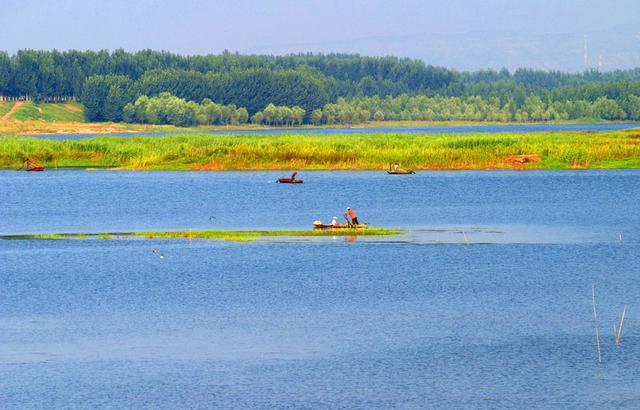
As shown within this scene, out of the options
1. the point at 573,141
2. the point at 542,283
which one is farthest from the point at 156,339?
the point at 573,141

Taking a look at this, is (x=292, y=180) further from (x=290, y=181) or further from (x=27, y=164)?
(x=27, y=164)

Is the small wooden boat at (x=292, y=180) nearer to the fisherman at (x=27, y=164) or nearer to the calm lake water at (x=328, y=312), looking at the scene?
the calm lake water at (x=328, y=312)

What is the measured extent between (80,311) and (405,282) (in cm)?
1419

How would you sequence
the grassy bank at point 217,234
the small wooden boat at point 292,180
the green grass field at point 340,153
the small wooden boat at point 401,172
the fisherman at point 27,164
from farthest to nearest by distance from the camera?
1. the fisherman at point 27,164
2. the green grass field at point 340,153
3. the small wooden boat at point 401,172
4. the small wooden boat at point 292,180
5. the grassy bank at point 217,234

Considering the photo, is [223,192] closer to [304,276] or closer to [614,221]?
[614,221]

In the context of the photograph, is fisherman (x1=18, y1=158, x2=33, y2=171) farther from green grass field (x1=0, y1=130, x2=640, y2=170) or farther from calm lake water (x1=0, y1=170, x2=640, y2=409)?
calm lake water (x1=0, y1=170, x2=640, y2=409)

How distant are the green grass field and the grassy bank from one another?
5383 cm

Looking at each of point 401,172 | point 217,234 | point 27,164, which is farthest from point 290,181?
point 27,164

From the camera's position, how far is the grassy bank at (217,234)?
2746 inches

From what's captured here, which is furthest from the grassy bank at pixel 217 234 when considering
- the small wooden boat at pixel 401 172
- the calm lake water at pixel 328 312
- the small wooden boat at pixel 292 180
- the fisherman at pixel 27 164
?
the fisherman at pixel 27 164

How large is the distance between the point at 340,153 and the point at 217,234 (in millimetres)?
59521

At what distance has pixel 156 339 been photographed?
4169 centimetres

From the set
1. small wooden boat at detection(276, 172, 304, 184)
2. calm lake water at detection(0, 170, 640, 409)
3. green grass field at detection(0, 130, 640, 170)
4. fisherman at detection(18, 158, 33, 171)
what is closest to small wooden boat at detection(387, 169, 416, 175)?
green grass field at detection(0, 130, 640, 170)

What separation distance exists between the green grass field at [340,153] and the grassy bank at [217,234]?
5383 cm
